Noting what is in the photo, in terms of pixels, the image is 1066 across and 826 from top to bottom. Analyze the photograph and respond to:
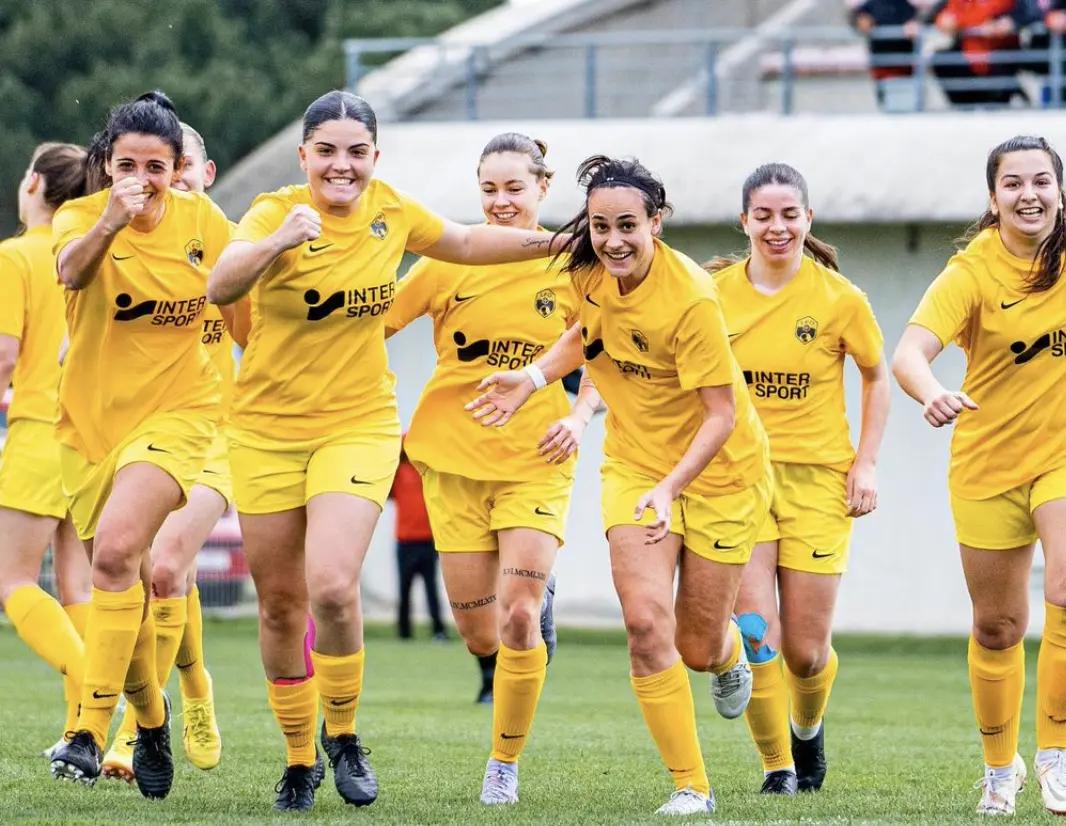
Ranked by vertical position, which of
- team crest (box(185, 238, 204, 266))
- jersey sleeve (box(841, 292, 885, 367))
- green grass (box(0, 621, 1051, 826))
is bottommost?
green grass (box(0, 621, 1051, 826))

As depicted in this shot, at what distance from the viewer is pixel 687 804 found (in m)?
6.96

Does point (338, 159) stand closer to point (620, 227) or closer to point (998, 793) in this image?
point (620, 227)

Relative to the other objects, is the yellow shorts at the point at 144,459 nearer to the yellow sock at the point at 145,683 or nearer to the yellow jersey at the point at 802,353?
the yellow sock at the point at 145,683

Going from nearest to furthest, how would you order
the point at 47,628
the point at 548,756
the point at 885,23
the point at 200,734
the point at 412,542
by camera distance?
the point at 200,734
the point at 47,628
the point at 548,756
the point at 412,542
the point at 885,23

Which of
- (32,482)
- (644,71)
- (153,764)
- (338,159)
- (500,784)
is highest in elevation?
(338,159)

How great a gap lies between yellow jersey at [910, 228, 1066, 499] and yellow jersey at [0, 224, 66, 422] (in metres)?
3.61

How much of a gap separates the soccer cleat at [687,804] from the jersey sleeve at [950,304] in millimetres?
1716

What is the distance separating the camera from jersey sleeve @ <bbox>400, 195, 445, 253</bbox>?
7.36 m

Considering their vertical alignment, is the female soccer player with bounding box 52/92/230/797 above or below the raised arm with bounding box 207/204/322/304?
below

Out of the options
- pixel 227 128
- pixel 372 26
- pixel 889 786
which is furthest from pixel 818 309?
Answer: pixel 372 26

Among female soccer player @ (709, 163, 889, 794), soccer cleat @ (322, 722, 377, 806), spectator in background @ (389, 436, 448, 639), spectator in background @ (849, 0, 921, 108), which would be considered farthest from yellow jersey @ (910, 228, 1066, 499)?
spectator in background @ (849, 0, 921, 108)

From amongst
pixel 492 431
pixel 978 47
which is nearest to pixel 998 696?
pixel 492 431

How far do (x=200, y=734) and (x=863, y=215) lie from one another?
10.9 m

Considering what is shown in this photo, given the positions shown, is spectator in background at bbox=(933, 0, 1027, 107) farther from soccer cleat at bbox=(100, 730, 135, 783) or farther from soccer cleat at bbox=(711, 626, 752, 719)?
soccer cleat at bbox=(100, 730, 135, 783)
